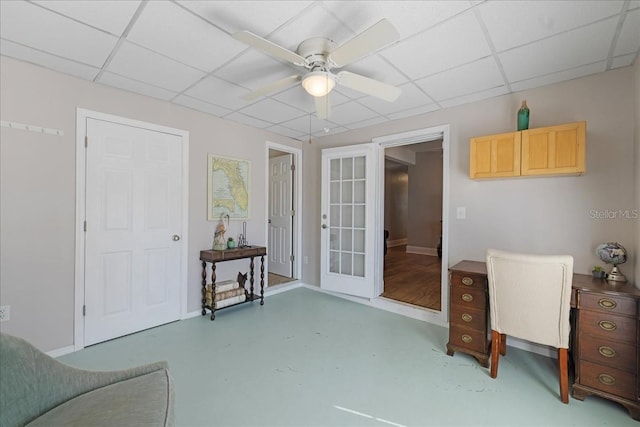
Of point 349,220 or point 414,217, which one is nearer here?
point 349,220

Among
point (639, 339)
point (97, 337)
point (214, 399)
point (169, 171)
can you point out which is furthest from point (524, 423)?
point (169, 171)

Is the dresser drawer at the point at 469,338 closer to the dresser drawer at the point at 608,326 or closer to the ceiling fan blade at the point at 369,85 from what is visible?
the dresser drawer at the point at 608,326

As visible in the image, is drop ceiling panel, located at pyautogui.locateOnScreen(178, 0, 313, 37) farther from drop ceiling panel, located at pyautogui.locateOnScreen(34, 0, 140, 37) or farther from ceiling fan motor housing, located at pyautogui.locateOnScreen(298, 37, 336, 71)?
drop ceiling panel, located at pyautogui.locateOnScreen(34, 0, 140, 37)

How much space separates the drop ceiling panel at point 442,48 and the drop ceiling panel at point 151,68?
163cm

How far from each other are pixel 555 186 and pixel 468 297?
127cm

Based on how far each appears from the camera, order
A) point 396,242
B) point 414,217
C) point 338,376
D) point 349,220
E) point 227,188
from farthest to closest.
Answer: point 396,242 → point 414,217 → point 349,220 → point 227,188 → point 338,376

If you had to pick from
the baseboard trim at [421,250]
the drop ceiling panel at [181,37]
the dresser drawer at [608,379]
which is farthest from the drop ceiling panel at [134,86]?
the baseboard trim at [421,250]

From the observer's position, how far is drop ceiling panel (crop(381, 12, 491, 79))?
1.75 meters

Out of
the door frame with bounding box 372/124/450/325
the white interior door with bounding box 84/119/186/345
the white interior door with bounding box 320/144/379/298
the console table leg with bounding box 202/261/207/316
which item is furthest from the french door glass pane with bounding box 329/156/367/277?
A: the white interior door with bounding box 84/119/186/345

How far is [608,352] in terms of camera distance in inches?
72.2

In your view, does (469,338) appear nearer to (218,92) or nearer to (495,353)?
(495,353)

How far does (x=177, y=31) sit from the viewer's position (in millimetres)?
1802

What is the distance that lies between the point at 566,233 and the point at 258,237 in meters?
3.41

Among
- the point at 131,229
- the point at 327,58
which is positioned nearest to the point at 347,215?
the point at 327,58
